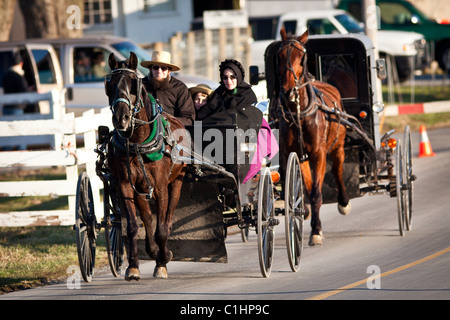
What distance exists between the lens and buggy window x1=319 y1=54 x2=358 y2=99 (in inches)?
512

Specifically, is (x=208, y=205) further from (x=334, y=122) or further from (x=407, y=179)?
(x=407, y=179)

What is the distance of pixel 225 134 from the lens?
973cm

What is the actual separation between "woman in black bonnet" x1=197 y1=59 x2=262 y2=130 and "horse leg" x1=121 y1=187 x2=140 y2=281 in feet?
4.33

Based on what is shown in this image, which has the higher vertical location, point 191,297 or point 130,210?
point 130,210

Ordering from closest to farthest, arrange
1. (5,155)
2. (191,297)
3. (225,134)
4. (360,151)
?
1. (191,297)
2. (225,134)
3. (360,151)
4. (5,155)

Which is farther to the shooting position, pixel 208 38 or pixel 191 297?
pixel 208 38

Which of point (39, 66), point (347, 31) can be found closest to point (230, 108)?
point (39, 66)

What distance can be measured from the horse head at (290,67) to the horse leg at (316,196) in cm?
91

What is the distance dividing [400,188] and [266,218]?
8.97 feet

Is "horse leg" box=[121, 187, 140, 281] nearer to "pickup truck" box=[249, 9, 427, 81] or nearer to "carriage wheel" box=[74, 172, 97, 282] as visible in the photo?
"carriage wheel" box=[74, 172, 97, 282]
